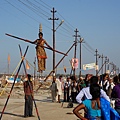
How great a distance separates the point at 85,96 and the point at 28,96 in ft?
22.3

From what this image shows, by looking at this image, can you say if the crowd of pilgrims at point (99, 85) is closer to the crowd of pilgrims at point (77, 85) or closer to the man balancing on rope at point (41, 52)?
the crowd of pilgrims at point (77, 85)

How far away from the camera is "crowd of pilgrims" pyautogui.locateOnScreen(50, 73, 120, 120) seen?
25.7ft

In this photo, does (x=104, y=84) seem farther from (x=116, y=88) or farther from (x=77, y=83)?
(x=116, y=88)

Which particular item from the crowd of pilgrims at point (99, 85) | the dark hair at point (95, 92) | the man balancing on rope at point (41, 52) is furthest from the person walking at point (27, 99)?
the dark hair at point (95, 92)

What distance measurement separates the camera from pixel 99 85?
7.21m

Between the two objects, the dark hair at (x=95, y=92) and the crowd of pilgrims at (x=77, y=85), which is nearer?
the dark hair at (x=95, y=92)

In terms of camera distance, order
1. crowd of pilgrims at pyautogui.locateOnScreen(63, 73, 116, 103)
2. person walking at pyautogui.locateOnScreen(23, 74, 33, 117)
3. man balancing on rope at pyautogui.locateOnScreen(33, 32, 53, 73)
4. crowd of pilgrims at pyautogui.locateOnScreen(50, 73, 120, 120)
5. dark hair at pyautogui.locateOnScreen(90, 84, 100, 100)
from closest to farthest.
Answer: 1. dark hair at pyautogui.locateOnScreen(90, 84, 100, 100)
2. crowd of pilgrims at pyautogui.locateOnScreen(50, 73, 120, 120)
3. man balancing on rope at pyautogui.locateOnScreen(33, 32, 53, 73)
4. person walking at pyautogui.locateOnScreen(23, 74, 33, 117)
5. crowd of pilgrims at pyautogui.locateOnScreen(63, 73, 116, 103)

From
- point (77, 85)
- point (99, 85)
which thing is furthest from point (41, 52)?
point (99, 85)

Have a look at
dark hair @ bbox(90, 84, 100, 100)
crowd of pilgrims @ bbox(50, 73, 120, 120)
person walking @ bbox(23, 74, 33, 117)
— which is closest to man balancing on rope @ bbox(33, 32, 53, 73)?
person walking @ bbox(23, 74, 33, 117)

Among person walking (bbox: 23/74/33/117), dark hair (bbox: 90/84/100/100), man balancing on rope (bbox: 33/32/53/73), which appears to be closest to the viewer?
dark hair (bbox: 90/84/100/100)

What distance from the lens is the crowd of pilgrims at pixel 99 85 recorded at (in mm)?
7836

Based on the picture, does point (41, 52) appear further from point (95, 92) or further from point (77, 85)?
point (95, 92)

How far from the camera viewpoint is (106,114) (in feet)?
20.4

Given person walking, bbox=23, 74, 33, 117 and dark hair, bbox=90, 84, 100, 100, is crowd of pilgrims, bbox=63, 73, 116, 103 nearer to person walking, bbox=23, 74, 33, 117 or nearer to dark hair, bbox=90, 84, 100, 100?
person walking, bbox=23, 74, 33, 117
